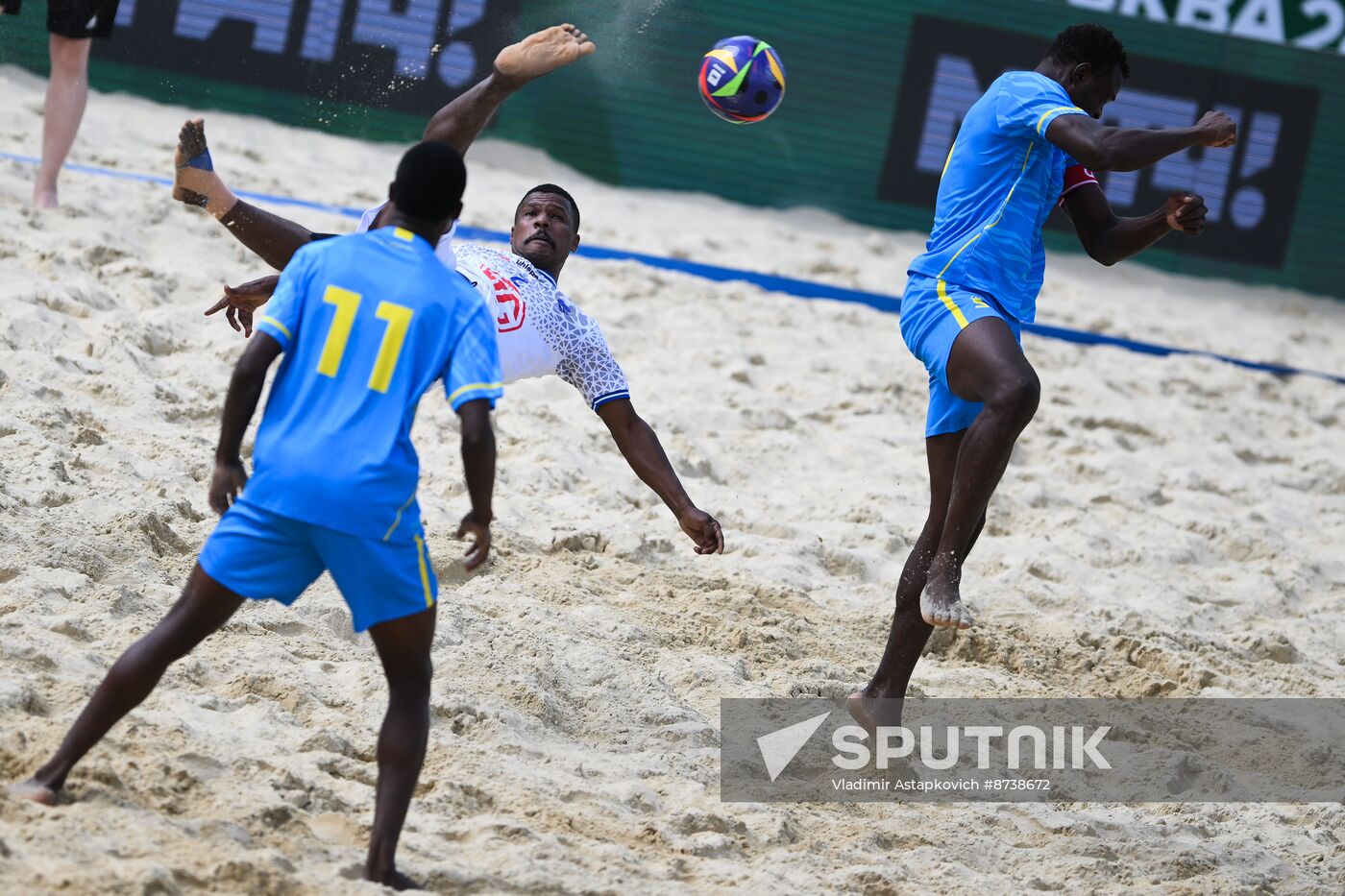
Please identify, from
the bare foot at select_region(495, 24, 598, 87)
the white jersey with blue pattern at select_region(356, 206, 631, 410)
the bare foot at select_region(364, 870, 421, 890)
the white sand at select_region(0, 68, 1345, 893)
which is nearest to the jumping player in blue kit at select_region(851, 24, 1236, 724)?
the white sand at select_region(0, 68, 1345, 893)

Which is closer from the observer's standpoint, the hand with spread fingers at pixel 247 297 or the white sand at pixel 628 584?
the white sand at pixel 628 584

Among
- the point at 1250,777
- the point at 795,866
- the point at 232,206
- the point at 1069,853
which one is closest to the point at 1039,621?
the point at 1250,777

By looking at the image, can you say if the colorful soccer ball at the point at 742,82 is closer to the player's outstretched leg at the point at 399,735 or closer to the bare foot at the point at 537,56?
the bare foot at the point at 537,56

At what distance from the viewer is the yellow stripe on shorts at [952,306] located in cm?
395

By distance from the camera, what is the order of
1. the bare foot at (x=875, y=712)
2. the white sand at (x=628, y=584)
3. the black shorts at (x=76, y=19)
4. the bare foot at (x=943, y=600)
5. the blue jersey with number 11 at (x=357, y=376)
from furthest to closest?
1. the black shorts at (x=76, y=19)
2. the bare foot at (x=875, y=712)
3. the bare foot at (x=943, y=600)
4. the white sand at (x=628, y=584)
5. the blue jersey with number 11 at (x=357, y=376)

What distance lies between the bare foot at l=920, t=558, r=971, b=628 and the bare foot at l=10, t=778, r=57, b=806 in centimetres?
211

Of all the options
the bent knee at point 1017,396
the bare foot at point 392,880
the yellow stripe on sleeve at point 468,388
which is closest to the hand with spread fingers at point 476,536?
the yellow stripe on sleeve at point 468,388

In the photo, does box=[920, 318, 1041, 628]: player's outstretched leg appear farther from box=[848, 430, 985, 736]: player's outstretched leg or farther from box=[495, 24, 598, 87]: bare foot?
box=[495, 24, 598, 87]: bare foot

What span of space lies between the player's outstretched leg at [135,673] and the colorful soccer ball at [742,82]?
3.05 m

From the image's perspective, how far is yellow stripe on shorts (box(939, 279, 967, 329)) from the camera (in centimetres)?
395

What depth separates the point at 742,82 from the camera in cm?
521

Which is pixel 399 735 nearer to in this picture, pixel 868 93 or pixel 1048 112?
pixel 1048 112

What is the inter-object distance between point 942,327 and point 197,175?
214 cm

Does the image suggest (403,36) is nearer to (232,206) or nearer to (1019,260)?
(232,206)
